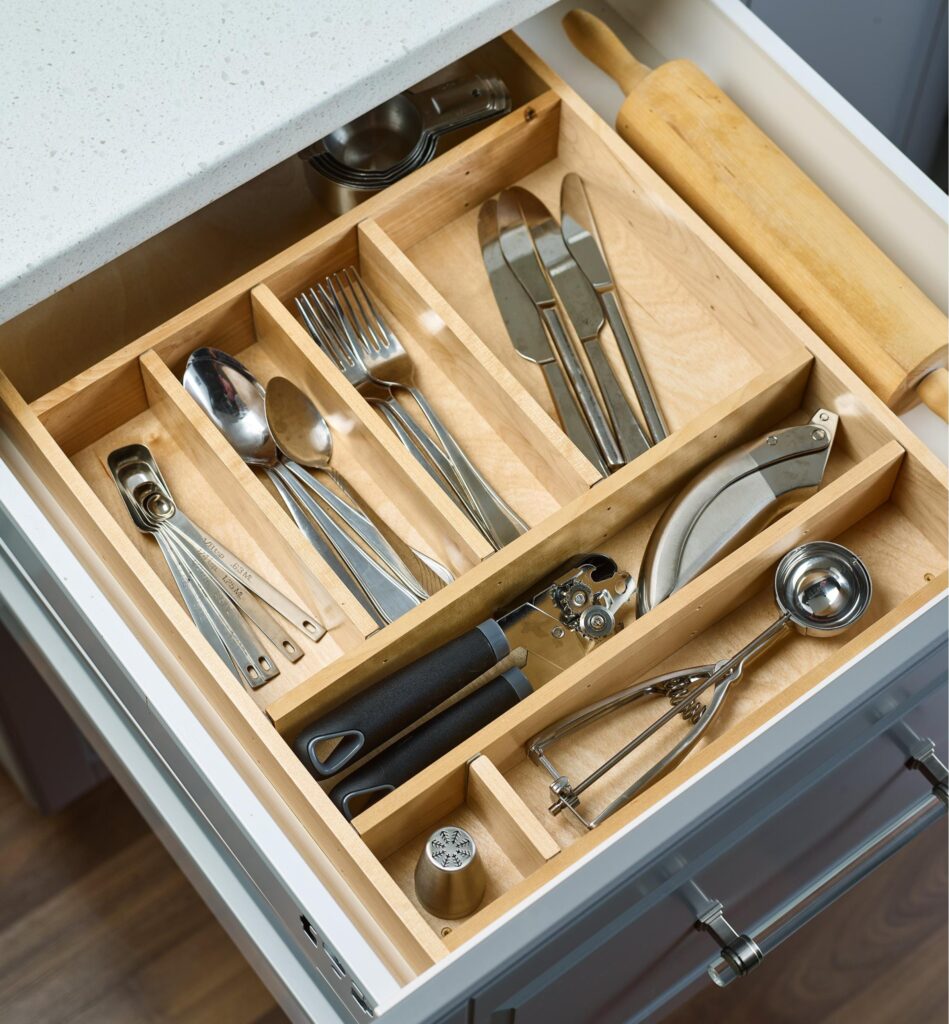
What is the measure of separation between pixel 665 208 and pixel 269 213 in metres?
0.33

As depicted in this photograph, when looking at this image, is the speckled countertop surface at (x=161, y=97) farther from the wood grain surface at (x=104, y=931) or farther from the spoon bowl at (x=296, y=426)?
the wood grain surface at (x=104, y=931)

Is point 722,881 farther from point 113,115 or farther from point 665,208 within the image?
point 113,115

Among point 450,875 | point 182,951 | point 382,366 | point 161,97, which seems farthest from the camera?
Result: point 182,951

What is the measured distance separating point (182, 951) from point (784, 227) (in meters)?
1.06

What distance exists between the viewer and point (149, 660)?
891mm

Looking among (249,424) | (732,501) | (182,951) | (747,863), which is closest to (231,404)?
(249,424)

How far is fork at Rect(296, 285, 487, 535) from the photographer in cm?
104

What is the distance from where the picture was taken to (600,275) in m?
1.11

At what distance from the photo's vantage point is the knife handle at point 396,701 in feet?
2.95

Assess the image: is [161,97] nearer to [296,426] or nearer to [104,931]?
[296,426]

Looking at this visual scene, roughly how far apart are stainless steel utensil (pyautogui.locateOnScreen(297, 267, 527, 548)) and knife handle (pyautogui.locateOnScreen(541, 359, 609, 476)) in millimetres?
70

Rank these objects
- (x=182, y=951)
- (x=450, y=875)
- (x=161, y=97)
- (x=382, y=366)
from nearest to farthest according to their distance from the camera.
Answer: (x=450, y=875) < (x=161, y=97) < (x=382, y=366) < (x=182, y=951)

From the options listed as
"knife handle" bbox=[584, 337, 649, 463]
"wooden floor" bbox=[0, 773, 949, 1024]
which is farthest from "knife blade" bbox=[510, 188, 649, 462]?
"wooden floor" bbox=[0, 773, 949, 1024]

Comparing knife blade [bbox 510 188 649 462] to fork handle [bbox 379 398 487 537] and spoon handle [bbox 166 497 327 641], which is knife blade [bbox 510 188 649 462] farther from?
spoon handle [bbox 166 497 327 641]
